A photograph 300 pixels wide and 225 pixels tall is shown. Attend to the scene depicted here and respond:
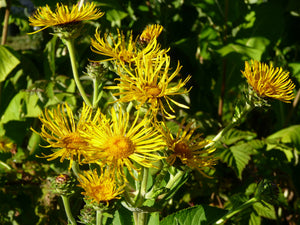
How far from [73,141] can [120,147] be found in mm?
145

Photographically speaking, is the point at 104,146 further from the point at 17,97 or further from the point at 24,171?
the point at 17,97

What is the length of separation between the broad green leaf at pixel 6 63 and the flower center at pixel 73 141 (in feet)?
2.64

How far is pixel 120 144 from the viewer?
63cm

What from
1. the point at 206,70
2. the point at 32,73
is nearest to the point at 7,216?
the point at 32,73

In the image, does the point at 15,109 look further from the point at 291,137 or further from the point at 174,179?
the point at 291,137

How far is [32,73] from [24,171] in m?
0.58

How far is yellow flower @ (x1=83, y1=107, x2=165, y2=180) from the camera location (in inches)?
24.1

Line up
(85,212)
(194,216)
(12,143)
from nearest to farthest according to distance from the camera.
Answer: (85,212), (194,216), (12,143)

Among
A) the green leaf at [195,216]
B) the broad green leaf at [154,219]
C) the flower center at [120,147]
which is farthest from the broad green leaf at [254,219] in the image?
the flower center at [120,147]

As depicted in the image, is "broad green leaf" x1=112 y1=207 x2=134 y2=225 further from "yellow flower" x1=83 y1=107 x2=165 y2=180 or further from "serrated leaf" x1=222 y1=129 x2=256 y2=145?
"serrated leaf" x1=222 y1=129 x2=256 y2=145

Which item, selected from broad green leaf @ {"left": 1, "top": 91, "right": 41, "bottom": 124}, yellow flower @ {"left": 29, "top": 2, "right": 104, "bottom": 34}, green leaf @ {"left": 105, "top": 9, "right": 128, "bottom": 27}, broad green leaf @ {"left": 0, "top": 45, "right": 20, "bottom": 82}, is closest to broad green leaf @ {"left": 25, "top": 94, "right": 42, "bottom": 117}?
broad green leaf @ {"left": 1, "top": 91, "right": 41, "bottom": 124}

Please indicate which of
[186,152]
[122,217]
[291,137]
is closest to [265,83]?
[186,152]

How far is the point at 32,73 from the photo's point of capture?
1.68 meters

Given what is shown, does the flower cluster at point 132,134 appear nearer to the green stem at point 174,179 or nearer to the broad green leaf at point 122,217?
the green stem at point 174,179
